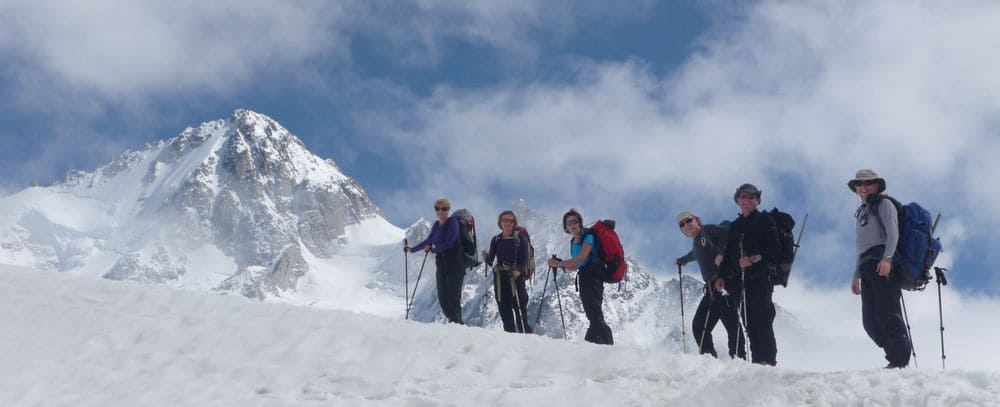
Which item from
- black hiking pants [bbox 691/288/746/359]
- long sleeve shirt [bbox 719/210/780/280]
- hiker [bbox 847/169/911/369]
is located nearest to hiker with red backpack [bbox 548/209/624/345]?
black hiking pants [bbox 691/288/746/359]

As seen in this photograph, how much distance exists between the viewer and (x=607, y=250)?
43.4 ft

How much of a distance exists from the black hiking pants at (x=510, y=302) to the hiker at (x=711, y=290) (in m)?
2.99

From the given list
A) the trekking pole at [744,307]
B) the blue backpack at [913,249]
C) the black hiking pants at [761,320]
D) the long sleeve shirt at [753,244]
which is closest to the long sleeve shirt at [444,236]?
the long sleeve shirt at [753,244]

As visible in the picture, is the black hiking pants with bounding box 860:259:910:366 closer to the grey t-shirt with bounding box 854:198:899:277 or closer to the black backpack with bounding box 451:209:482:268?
the grey t-shirt with bounding box 854:198:899:277

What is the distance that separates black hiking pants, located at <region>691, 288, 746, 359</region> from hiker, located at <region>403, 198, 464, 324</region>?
4.05 m

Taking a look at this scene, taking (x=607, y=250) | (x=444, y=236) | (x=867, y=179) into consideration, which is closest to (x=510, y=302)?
(x=444, y=236)

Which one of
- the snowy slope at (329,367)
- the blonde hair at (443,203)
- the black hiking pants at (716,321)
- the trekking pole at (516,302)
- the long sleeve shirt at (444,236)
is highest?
the blonde hair at (443,203)

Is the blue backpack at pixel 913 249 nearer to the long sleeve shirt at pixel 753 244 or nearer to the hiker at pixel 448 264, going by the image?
the long sleeve shirt at pixel 753 244

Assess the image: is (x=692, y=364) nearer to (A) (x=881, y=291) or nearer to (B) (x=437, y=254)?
(A) (x=881, y=291)

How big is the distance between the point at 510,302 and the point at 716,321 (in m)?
3.53

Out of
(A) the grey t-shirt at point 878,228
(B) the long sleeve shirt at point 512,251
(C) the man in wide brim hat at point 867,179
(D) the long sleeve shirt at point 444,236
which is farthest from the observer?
(D) the long sleeve shirt at point 444,236

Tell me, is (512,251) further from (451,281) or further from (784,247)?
(784,247)

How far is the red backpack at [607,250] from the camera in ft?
43.5

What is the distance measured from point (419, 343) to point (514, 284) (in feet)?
9.65
